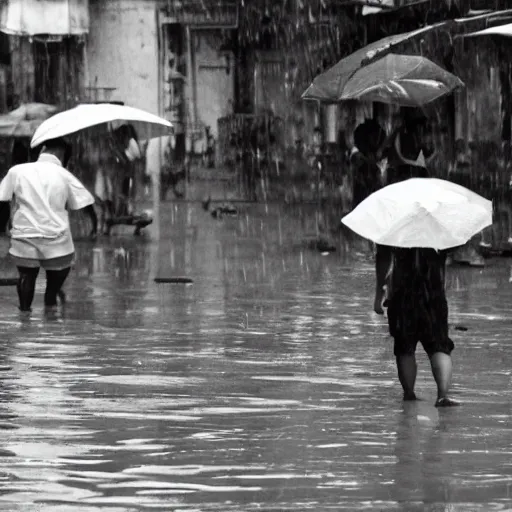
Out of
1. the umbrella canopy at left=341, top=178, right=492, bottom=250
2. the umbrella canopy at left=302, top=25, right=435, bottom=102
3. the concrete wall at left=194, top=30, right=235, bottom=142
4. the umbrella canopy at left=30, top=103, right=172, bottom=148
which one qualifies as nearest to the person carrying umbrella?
the umbrella canopy at left=341, top=178, right=492, bottom=250

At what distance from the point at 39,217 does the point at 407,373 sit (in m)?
6.16

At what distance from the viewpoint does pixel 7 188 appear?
16.1 meters

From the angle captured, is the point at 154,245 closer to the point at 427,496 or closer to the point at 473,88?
the point at 473,88

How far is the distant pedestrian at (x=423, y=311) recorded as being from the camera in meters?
10.5

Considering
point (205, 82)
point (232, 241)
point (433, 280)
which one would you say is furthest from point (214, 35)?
point (433, 280)

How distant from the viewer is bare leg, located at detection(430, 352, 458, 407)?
1048 cm

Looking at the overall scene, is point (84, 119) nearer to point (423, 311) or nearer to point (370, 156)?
point (370, 156)

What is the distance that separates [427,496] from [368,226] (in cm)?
269

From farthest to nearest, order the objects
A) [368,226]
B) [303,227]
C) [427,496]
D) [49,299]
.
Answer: [303,227], [49,299], [368,226], [427,496]

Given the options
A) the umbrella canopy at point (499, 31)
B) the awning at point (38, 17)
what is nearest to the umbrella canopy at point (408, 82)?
the umbrella canopy at point (499, 31)

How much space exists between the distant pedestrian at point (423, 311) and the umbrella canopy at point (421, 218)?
0.97ft

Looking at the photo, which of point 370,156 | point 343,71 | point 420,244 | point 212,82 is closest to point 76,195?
point 370,156

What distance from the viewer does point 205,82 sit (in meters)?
39.1

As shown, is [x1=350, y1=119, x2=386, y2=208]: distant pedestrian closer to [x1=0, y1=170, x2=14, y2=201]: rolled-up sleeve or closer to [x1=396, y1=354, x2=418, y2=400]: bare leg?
[x1=0, y1=170, x2=14, y2=201]: rolled-up sleeve
